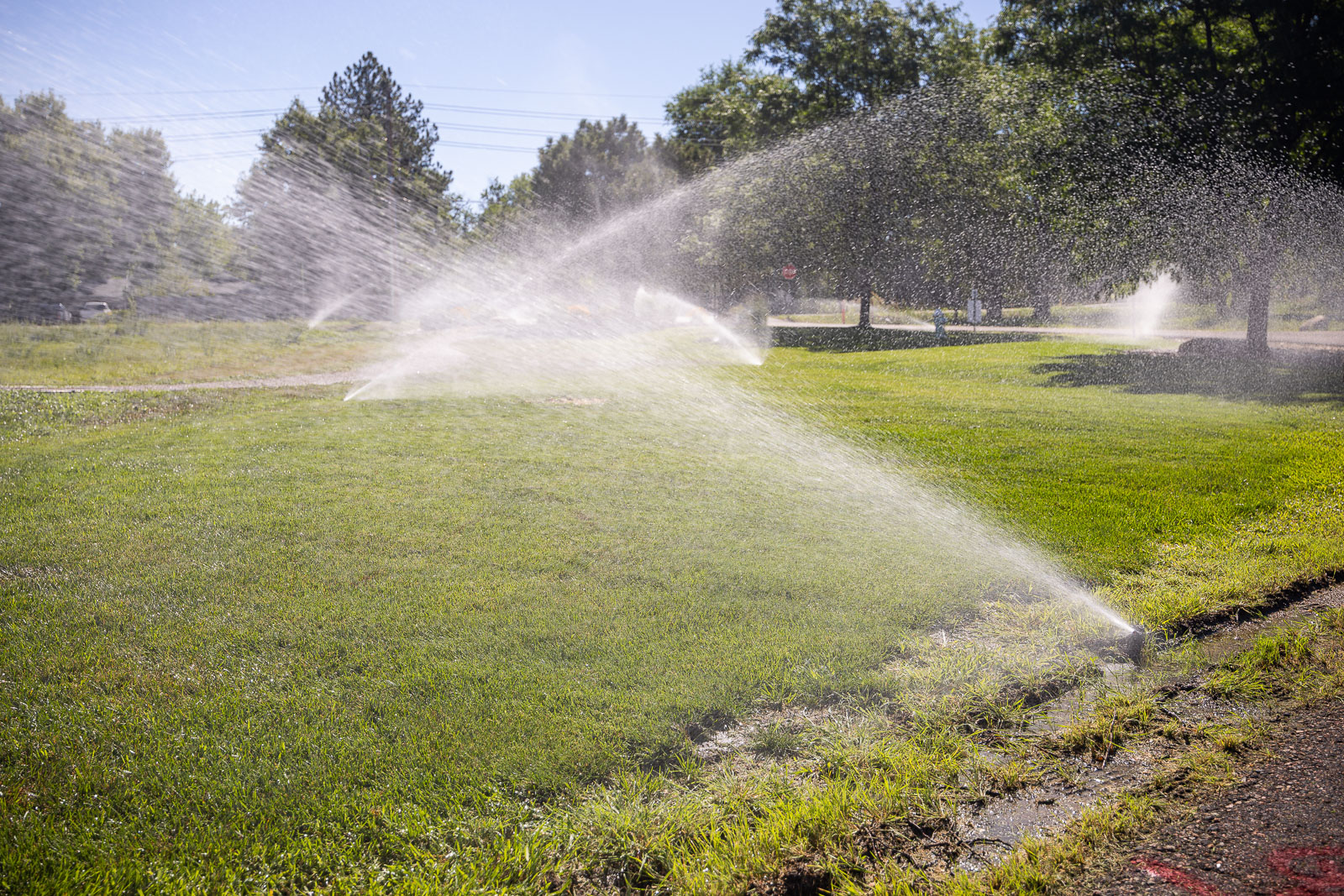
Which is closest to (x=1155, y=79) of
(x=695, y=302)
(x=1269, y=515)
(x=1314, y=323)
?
(x=1269, y=515)

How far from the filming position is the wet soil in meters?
2.02

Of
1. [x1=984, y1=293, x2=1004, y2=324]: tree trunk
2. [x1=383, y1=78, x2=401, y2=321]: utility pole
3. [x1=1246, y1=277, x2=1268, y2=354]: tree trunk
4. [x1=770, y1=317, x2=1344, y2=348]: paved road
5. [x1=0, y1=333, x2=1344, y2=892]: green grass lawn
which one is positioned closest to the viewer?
[x1=0, y1=333, x2=1344, y2=892]: green grass lawn

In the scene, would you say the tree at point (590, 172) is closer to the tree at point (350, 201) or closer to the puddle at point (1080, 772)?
the tree at point (350, 201)

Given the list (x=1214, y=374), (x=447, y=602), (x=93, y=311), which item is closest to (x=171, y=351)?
(x=93, y=311)

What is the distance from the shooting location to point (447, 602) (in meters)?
4.12

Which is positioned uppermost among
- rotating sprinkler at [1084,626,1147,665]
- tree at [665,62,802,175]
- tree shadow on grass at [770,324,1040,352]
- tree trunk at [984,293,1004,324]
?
tree at [665,62,802,175]

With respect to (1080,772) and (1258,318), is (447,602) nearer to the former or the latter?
(1080,772)

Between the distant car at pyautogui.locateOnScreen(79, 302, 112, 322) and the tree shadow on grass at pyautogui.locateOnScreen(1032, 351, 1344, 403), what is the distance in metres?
37.8

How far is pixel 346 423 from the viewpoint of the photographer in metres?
10.2

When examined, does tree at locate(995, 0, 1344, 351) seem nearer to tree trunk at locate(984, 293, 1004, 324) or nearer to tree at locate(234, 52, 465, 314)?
tree trunk at locate(984, 293, 1004, 324)

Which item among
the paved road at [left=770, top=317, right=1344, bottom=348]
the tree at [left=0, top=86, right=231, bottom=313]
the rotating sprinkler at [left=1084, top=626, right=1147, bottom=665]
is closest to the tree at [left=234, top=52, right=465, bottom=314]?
the tree at [left=0, top=86, right=231, bottom=313]

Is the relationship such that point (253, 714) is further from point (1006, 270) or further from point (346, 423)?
point (1006, 270)

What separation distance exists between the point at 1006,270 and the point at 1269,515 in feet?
97.1

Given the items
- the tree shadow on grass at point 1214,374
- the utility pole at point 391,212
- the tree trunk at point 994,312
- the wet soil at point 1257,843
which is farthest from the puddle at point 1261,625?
the tree trunk at point 994,312
